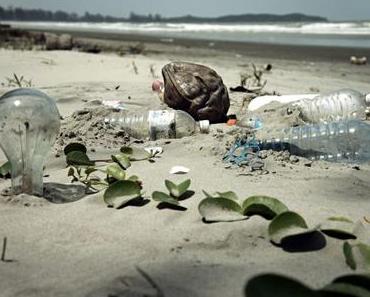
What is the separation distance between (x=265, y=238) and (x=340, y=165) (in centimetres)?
109

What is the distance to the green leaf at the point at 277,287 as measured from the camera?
1.16 m

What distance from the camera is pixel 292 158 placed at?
2.74 m

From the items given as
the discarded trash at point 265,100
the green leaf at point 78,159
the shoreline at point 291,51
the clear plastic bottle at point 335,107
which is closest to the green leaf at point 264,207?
the green leaf at point 78,159

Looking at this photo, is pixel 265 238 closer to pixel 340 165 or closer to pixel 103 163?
pixel 340 165

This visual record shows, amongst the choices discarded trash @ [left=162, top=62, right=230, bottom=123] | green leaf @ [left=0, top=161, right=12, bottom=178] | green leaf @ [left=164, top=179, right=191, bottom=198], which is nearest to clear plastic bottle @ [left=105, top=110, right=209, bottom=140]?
discarded trash @ [left=162, top=62, right=230, bottom=123]

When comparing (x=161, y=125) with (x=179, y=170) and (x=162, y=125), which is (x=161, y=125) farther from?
(x=179, y=170)

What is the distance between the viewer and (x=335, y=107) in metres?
3.80

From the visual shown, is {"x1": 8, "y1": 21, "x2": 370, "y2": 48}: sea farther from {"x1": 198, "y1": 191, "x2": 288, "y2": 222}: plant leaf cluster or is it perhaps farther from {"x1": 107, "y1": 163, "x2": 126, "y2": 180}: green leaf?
{"x1": 198, "y1": 191, "x2": 288, "y2": 222}: plant leaf cluster

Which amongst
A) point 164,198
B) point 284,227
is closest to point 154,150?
point 164,198

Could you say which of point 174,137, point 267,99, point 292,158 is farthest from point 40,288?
point 267,99

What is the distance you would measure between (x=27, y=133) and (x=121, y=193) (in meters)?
0.47

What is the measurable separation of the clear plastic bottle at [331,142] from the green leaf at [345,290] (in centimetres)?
167

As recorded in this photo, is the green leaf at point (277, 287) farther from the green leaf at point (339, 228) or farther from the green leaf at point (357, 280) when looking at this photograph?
the green leaf at point (339, 228)

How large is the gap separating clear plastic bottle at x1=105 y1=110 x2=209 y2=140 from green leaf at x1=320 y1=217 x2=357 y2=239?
1.68 metres
